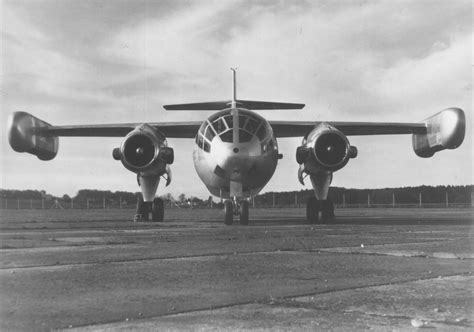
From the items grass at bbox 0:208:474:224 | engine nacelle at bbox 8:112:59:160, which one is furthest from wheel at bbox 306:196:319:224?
engine nacelle at bbox 8:112:59:160

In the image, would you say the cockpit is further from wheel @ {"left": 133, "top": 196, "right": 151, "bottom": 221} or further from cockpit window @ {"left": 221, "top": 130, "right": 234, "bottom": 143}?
wheel @ {"left": 133, "top": 196, "right": 151, "bottom": 221}

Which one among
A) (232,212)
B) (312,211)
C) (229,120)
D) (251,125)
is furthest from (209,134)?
(312,211)

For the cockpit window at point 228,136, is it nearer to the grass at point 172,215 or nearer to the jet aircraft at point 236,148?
the jet aircraft at point 236,148

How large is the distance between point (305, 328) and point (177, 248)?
4.39m

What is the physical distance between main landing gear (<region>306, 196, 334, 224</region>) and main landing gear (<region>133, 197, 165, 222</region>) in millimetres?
4069

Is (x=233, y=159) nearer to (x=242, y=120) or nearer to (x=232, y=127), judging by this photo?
(x=232, y=127)

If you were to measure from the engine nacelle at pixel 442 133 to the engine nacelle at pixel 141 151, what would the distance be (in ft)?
24.8

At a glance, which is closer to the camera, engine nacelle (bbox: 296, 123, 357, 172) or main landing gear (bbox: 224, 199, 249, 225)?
main landing gear (bbox: 224, 199, 249, 225)

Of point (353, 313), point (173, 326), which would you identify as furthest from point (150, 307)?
point (353, 313)

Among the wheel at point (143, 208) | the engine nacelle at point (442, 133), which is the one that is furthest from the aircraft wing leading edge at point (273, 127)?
the wheel at point (143, 208)

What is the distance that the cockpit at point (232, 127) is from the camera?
13.5 meters

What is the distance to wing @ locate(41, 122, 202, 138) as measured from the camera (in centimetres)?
1752

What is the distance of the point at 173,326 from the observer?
9.22ft

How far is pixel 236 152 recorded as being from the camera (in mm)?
13164
